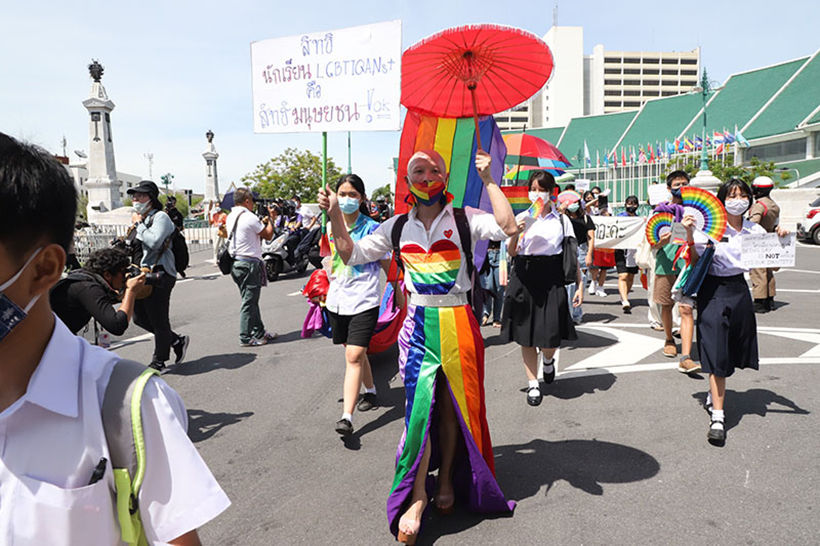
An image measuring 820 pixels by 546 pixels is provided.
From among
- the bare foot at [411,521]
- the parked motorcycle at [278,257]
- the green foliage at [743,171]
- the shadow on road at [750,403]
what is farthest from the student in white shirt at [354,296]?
the green foliage at [743,171]

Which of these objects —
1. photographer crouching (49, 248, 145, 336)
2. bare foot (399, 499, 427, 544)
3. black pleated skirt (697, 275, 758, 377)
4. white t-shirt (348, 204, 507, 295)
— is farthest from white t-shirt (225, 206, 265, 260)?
black pleated skirt (697, 275, 758, 377)

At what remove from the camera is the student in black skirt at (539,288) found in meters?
5.12

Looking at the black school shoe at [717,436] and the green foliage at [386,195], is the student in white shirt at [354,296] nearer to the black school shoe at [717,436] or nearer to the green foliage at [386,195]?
the black school shoe at [717,436]

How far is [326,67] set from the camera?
11.6 ft

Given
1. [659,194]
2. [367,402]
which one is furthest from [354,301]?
[659,194]

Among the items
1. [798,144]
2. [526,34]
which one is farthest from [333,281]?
[798,144]

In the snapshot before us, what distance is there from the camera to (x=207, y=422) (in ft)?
15.7

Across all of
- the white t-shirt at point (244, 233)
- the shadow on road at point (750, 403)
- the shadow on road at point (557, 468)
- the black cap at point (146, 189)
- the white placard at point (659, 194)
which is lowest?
the shadow on road at point (557, 468)

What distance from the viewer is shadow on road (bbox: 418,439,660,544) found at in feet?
10.5

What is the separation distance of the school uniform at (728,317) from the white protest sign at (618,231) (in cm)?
575

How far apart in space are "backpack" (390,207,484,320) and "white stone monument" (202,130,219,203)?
4149cm

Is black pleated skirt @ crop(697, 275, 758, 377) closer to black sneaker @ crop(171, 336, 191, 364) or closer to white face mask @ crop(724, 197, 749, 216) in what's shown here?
white face mask @ crop(724, 197, 749, 216)

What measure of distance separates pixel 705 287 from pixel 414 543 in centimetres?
306

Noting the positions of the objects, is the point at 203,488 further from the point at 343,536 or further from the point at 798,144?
the point at 798,144
